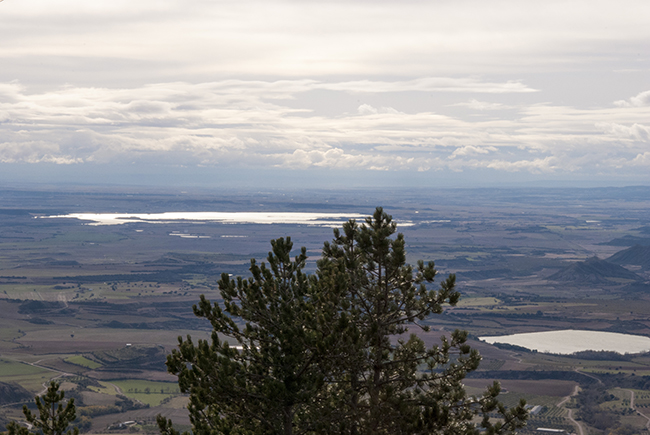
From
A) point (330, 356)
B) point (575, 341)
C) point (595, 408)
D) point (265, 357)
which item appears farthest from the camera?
point (575, 341)

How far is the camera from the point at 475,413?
73.4 ft

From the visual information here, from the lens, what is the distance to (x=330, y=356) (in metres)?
20.4

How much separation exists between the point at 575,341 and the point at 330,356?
131 m

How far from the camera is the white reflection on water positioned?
436 feet

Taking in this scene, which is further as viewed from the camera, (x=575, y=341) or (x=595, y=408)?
(x=575, y=341)

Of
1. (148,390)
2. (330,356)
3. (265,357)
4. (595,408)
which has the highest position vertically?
(330,356)

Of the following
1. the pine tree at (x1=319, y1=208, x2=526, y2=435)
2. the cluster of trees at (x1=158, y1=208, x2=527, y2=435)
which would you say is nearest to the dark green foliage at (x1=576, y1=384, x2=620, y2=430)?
the pine tree at (x1=319, y1=208, x2=526, y2=435)

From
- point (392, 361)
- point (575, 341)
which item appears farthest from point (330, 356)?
point (575, 341)

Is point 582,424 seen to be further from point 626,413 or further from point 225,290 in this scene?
point 225,290

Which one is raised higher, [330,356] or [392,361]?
[330,356]

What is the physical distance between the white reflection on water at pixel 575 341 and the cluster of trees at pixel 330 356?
375ft

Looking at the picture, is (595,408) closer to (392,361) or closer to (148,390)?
(148,390)

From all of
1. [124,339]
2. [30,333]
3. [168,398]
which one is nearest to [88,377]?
[168,398]

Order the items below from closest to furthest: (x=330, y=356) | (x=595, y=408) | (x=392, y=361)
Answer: (x=330, y=356) < (x=392, y=361) < (x=595, y=408)
